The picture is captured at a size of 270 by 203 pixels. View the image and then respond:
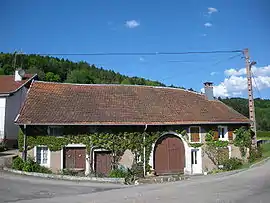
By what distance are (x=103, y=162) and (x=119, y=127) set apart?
8.77 ft

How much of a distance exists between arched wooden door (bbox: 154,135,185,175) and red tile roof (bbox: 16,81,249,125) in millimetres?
1636

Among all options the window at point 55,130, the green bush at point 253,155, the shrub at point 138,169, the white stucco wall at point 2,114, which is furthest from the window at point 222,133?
the white stucco wall at point 2,114

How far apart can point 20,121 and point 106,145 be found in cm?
591

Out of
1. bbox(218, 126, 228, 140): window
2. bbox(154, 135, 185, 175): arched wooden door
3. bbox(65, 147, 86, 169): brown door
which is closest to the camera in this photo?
bbox(65, 147, 86, 169): brown door

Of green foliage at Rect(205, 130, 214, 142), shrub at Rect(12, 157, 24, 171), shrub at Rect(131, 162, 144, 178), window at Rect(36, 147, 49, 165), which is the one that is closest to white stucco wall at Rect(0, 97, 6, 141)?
window at Rect(36, 147, 49, 165)

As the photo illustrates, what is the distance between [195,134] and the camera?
82.6 ft

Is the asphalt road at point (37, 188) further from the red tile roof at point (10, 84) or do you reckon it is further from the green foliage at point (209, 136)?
the red tile roof at point (10, 84)

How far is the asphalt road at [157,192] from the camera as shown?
42.1ft

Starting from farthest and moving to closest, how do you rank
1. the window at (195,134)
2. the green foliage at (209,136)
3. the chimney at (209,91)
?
the chimney at (209,91) < the green foliage at (209,136) < the window at (195,134)

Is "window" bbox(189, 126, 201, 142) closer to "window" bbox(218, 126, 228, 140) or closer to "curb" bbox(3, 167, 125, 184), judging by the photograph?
"window" bbox(218, 126, 228, 140)

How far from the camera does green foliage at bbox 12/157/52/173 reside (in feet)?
66.5

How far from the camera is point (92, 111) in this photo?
935 inches

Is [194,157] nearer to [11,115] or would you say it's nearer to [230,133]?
[230,133]

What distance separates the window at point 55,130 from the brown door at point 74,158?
1202 millimetres
